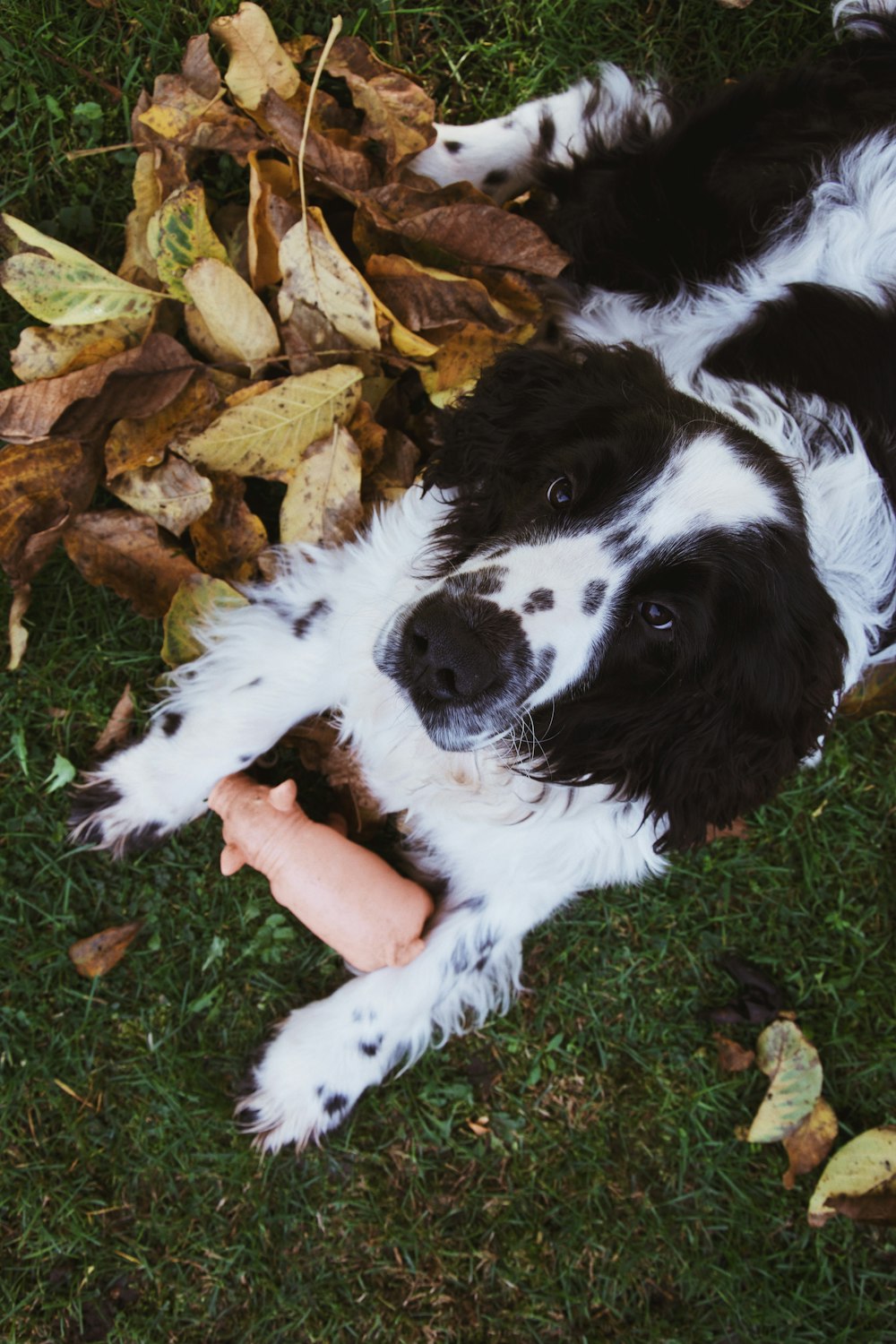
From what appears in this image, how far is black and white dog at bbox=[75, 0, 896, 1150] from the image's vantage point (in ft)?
6.75

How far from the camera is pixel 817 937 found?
3.49m

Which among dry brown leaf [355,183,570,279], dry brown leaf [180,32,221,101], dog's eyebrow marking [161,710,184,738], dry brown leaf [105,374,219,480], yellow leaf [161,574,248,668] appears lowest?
dog's eyebrow marking [161,710,184,738]

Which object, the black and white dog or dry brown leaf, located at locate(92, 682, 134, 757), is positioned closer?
the black and white dog

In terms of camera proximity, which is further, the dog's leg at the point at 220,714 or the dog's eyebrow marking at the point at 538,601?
the dog's leg at the point at 220,714

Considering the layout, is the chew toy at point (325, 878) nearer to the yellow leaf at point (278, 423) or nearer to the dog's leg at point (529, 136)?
the yellow leaf at point (278, 423)

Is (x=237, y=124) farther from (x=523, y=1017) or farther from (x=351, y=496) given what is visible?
(x=523, y=1017)

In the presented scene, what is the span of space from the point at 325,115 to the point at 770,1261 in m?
3.86

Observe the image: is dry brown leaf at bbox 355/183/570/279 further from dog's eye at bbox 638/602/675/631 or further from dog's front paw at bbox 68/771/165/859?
dog's front paw at bbox 68/771/165/859

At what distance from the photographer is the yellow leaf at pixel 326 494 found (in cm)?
286

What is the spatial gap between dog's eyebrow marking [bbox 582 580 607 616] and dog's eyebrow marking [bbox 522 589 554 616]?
0.07 m

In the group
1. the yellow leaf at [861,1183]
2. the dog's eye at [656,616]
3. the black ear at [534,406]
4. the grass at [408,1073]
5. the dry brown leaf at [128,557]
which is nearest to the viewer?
the dog's eye at [656,616]

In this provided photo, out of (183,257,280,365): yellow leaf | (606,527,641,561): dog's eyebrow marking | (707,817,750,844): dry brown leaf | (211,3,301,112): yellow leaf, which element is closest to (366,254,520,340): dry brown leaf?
(183,257,280,365): yellow leaf

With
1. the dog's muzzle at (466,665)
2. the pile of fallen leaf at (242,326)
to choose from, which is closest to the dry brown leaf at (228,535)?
the pile of fallen leaf at (242,326)

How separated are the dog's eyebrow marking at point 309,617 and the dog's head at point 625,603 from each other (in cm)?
57
